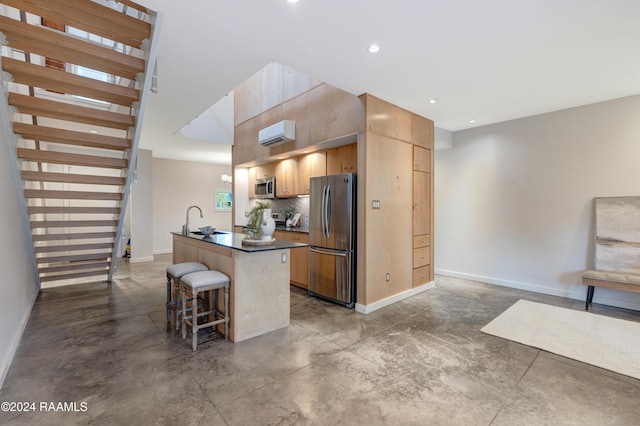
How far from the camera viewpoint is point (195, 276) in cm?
284

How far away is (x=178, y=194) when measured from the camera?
8.62 m

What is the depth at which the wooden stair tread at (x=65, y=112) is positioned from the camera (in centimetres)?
261

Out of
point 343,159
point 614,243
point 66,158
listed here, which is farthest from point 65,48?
point 614,243

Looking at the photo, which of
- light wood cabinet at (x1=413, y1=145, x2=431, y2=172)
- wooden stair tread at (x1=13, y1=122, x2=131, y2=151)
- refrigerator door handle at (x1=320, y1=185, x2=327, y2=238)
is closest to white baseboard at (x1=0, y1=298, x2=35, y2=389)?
wooden stair tread at (x1=13, y1=122, x2=131, y2=151)

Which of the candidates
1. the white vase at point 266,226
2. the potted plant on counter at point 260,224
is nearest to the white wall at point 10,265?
the potted plant on counter at point 260,224

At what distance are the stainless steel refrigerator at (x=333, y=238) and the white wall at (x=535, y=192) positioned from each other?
110 inches

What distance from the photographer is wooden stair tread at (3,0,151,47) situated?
2.00 metres

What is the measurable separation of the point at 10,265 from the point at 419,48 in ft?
Answer: 14.3

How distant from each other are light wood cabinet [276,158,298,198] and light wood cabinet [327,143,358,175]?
887 mm

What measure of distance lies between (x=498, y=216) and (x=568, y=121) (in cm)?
169

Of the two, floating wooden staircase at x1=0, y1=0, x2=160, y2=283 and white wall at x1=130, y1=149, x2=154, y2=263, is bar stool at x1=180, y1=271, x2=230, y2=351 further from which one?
white wall at x1=130, y1=149, x2=154, y2=263

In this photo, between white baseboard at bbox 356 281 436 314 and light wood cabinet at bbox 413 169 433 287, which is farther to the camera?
light wood cabinet at bbox 413 169 433 287

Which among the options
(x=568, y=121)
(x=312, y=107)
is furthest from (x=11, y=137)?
(x=568, y=121)

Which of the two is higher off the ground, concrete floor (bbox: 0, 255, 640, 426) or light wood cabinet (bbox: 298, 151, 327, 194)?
light wood cabinet (bbox: 298, 151, 327, 194)
